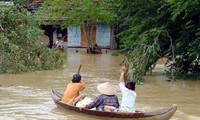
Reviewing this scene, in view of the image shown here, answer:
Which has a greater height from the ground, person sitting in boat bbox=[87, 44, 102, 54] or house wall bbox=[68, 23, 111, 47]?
house wall bbox=[68, 23, 111, 47]

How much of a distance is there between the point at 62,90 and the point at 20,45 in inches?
186

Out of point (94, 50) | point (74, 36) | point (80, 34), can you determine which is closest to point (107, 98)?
point (94, 50)

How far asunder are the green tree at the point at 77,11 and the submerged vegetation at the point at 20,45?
12.7m

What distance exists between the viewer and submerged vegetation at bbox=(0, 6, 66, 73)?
19938 mm

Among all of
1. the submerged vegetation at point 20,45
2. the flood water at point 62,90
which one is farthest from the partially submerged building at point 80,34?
the submerged vegetation at point 20,45

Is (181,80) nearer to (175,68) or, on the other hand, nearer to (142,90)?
(175,68)

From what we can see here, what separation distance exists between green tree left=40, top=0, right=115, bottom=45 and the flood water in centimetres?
1172

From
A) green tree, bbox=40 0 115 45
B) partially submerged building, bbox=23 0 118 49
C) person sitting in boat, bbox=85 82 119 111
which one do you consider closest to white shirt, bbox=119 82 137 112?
person sitting in boat, bbox=85 82 119 111

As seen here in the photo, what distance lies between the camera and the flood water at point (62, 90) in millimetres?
12656

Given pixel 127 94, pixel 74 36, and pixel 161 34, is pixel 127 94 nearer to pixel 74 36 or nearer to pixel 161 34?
pixel 161 34

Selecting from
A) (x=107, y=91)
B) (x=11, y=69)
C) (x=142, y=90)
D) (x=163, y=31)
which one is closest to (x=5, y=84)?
(x=11, y=69)

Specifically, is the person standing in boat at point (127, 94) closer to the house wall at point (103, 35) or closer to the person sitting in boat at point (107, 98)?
the person sitting in boat at point (107, 98)

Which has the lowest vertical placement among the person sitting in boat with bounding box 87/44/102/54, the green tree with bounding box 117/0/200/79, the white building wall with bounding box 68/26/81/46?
the person sitting in boat with bounding box 87/44/102/54

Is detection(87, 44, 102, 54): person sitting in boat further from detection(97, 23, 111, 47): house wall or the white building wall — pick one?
the white building wall
